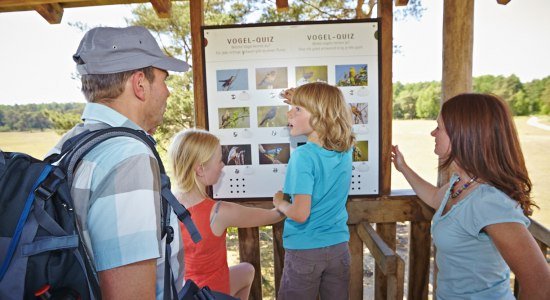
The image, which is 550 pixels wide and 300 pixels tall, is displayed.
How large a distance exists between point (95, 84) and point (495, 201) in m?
1.43

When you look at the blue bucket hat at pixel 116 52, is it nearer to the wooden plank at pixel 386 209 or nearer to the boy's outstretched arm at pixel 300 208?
the boy's outstretched arm at pixel 300 208

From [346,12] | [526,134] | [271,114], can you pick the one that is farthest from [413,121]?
[271,114]

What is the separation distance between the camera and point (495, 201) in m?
1.40

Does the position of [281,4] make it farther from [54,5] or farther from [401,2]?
[54,5]

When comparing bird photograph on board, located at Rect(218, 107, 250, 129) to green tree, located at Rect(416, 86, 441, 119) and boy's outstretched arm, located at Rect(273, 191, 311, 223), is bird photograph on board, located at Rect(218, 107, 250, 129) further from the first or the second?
green tree, located at Rect(416, 86, 441, 119)

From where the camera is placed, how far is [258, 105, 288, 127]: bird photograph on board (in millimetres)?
2447

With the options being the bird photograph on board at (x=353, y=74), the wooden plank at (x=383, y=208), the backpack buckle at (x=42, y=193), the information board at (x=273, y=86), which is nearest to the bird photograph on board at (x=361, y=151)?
the information board at (x=273, y=86)

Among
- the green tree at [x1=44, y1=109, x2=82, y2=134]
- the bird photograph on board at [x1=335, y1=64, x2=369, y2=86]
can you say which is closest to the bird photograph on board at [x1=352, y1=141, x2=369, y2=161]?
the bird photograph on board at [x1=335, y1=64, x2=369, y2=86]

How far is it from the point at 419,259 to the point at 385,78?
1291mm

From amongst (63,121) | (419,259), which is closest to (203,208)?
(419,259)

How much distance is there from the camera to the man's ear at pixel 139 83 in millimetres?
1026

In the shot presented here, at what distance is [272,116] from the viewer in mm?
2455

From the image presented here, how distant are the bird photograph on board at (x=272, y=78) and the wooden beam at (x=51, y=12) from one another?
4.49 feet

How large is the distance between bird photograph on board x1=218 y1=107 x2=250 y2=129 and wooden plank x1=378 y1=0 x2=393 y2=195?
0.89 metres
